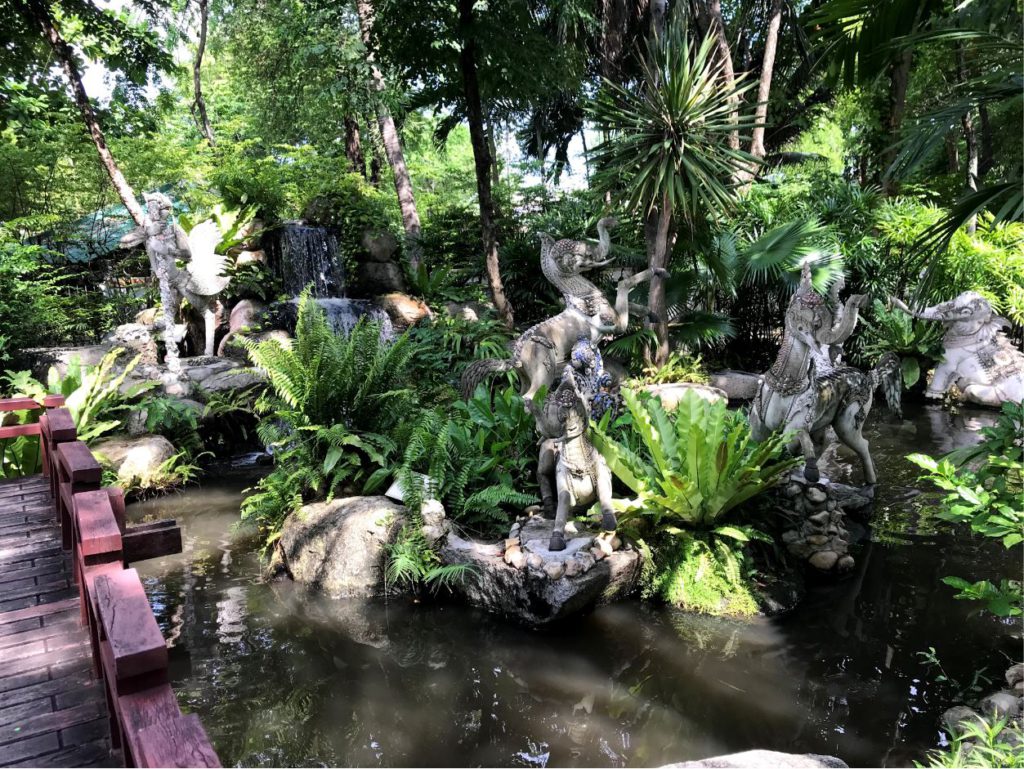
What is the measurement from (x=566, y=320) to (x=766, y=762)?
4.67m

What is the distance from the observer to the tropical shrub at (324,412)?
5.72 m

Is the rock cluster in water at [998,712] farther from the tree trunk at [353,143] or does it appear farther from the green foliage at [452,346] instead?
the tree trunk at [353,143]

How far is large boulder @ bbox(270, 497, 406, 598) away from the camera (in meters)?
5.05

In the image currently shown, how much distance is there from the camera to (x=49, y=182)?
1256 centimetres

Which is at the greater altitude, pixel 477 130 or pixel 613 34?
pixel 613 34

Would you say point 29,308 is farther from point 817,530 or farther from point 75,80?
point 817,530

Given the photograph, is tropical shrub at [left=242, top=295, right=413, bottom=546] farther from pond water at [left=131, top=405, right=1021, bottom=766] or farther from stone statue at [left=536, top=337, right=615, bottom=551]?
stone statue at [left=536, top=337, right=615, bottom=551]

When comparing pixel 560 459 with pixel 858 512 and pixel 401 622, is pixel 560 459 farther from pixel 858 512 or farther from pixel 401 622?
pixel 858 512

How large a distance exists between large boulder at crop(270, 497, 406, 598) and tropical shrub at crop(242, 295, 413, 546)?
25 cm

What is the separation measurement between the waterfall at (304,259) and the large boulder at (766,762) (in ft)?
34.9

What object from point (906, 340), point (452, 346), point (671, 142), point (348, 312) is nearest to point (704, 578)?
point (671, 142)

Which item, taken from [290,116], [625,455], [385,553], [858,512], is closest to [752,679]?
[625,455]

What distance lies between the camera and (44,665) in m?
2.71

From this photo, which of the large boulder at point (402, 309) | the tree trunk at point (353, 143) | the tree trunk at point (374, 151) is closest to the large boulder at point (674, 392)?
the large boulder at point (402, 309)
